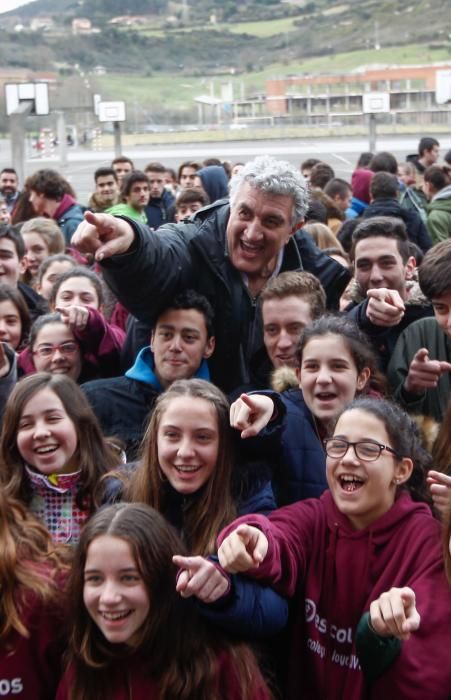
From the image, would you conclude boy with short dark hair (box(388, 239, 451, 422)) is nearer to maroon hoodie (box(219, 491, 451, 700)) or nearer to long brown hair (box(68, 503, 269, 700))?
maroon hoodie (box(219, 491, 451, 700))

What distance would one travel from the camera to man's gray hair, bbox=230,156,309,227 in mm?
3936

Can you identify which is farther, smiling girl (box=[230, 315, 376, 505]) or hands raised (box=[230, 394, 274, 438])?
smiling girl (box=[230, 315, 376, 505])

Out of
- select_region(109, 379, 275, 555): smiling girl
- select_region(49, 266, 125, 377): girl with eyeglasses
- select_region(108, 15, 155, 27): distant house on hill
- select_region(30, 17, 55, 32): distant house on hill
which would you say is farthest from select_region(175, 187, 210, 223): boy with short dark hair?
select_region(108, 15, 155, 27): distant house on hill

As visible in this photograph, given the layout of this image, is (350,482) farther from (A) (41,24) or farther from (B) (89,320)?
(A) (41,24)

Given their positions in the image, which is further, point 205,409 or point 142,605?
point 205,409

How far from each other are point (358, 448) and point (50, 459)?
39.6 inches

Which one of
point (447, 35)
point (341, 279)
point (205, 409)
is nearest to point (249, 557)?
point (205, 409)

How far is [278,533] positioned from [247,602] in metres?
0.20

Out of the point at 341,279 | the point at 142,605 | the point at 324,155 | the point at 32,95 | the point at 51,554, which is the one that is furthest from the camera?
the point at 324,155

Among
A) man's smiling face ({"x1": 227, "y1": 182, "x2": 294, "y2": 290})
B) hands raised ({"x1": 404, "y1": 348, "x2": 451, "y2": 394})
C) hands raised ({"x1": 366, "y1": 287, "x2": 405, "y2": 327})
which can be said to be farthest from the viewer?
man's smiling face ({"x1": 227, "y1": 182, "x2": 294, "y2": 290})

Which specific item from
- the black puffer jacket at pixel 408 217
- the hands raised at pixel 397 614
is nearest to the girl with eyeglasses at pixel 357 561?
the hands raised at pixel 397 614

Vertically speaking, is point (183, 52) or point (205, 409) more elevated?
point (183, 52)

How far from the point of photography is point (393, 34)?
9506cm

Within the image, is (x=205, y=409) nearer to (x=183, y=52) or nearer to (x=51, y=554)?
(x=51, y=554)
